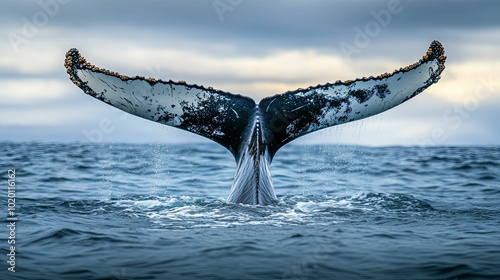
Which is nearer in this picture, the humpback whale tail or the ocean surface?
the ocean surface

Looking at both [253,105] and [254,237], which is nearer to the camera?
[254,237]

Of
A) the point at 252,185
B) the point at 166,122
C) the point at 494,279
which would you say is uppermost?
the point at 166,122

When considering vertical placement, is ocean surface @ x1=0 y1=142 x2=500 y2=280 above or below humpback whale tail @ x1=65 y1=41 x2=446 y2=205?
below

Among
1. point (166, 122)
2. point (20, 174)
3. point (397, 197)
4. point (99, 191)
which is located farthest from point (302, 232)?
point (20, 174)

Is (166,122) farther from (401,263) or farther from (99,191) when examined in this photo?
(99,191)

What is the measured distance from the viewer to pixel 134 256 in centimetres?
670

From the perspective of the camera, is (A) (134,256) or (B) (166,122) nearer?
(A) (134,256)

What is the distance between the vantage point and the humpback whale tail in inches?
319

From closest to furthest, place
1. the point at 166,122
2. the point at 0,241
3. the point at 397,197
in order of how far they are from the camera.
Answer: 1. the point at 0,241
2. the point at 166,122
3. the point at 397,197

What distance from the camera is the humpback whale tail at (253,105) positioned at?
8.09m

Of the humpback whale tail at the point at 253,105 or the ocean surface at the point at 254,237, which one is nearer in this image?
the ocean surface at the point at 254,237

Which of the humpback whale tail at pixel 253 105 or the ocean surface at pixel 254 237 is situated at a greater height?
the humpback whale tail at pixel 253 105

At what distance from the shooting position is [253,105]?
358 inches

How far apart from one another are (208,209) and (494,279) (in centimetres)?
422
